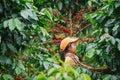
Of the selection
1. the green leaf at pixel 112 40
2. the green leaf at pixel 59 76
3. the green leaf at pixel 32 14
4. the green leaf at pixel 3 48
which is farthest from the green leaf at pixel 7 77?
the green leaf at pixel 59 76

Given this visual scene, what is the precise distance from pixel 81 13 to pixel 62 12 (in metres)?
0.49

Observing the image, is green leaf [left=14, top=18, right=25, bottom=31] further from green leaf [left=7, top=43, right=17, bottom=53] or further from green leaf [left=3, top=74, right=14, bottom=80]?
green leaf [left=3, top=74, right=14, bottom=80]

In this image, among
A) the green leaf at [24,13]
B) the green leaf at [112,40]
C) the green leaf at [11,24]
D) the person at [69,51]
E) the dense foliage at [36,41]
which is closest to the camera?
the green leaf at [11,24]

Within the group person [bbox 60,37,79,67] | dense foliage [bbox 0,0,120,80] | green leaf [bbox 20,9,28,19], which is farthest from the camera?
person [bbox 60,37,79,67]

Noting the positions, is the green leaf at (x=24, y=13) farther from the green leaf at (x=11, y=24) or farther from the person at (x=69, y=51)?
the person at (x=69, y=51)

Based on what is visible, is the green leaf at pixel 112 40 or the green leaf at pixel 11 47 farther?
the green leaf at pixel 112 40

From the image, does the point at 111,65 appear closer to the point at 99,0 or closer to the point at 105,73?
the point at 105,73

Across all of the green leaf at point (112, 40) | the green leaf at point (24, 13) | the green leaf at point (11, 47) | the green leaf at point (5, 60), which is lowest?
the green leaf at point (112, 40)

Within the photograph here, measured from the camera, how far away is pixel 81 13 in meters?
6.01

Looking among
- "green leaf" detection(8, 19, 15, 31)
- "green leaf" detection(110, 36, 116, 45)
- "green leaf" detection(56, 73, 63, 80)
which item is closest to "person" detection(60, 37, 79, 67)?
Result: "green leaf" detection(110, 36, 116, 45)

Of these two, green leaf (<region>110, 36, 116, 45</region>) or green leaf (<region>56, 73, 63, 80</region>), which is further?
green leaf (<region>110, 36, 116, 45</region>)

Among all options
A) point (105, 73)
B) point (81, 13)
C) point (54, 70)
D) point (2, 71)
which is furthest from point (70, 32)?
point (54, 70)

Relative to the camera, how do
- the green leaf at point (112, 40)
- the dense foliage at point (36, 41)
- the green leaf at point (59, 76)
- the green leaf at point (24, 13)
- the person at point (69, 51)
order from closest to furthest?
the green leaf at point (59, 76), the green leaf at point (24, 13), the dense foliage at point (36, 41), the green leaf at point (112, 40), the person at point (69, 51)

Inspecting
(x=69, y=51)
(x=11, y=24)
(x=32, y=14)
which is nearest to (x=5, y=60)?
(x=11, y=24)
